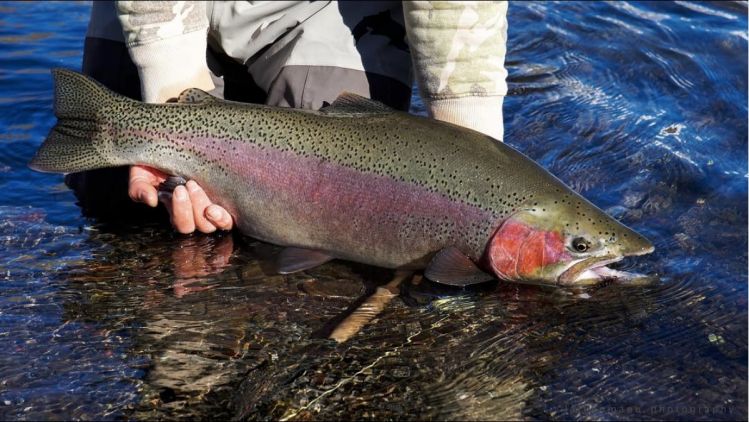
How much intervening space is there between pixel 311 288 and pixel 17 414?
1089 millimetres

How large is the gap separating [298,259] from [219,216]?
0.34 m

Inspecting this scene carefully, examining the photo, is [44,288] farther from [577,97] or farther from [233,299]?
[577,97]

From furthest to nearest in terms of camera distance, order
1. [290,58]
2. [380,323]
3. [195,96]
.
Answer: [290,58]
[195,96]
[380,323]

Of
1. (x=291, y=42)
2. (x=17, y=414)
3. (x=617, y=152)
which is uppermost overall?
(x=291, y=42)

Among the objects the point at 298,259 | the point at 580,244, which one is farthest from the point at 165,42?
the point at 580,244

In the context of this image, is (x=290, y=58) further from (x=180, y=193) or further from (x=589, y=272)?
(x=589, y=272)

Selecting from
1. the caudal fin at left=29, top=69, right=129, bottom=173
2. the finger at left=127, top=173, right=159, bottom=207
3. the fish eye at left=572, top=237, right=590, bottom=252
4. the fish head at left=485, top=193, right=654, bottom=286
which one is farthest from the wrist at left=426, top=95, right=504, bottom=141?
the caudal fin at left=29, top=69, right=129, bottom=173

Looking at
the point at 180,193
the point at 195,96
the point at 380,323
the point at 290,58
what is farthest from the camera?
the point at 290,58

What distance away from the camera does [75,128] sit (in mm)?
3391

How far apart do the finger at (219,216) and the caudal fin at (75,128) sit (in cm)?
41

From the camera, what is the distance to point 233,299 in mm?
3145

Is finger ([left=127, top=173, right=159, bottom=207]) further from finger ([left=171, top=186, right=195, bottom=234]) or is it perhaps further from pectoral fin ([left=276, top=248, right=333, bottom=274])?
pectoral fin ([left=276, top=248, right=333, bottom=274])

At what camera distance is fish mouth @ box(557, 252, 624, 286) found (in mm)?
3055

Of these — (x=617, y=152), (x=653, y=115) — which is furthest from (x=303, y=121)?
(x=653, y=115)
